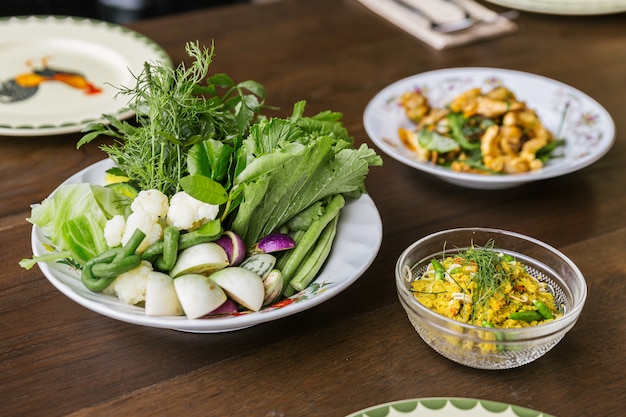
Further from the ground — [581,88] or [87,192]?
[87,192]

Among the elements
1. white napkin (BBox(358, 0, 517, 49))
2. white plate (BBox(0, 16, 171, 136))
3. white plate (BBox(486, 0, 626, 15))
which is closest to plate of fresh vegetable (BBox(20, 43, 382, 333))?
white plate (BBox(0, 16, 171, 136))

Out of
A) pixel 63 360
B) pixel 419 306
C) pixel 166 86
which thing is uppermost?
pixel 166 86

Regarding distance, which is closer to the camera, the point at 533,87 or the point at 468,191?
the point at 468,191

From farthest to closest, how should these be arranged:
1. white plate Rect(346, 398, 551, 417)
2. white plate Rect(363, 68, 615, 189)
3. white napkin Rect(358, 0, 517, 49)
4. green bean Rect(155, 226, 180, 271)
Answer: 1. white napkin Rect(358, 0, 517, 49)
2. white plate Rect(363, 68, 615, 189)
3. green bean Rect(155, 226, 180, 271)
4. white plate Rect(346, 398, 551, 417)

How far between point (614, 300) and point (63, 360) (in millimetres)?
737

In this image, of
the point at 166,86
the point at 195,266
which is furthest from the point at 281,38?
the point at 195,266

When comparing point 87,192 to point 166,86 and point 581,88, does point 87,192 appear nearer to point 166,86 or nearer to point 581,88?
point 166,86

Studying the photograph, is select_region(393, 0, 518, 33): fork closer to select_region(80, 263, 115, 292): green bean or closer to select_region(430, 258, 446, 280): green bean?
select_region(430, 258, 446, 280): green bean

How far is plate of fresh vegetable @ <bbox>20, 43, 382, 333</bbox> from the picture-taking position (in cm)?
88

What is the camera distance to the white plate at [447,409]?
811mm

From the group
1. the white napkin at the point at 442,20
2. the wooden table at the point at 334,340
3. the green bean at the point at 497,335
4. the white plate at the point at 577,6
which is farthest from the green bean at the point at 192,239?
the white plate at the point at 577,6

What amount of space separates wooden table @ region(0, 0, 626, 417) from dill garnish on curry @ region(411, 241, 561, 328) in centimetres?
7

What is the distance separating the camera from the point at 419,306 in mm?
877

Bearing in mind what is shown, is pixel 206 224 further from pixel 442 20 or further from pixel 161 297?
pixel 442 20
